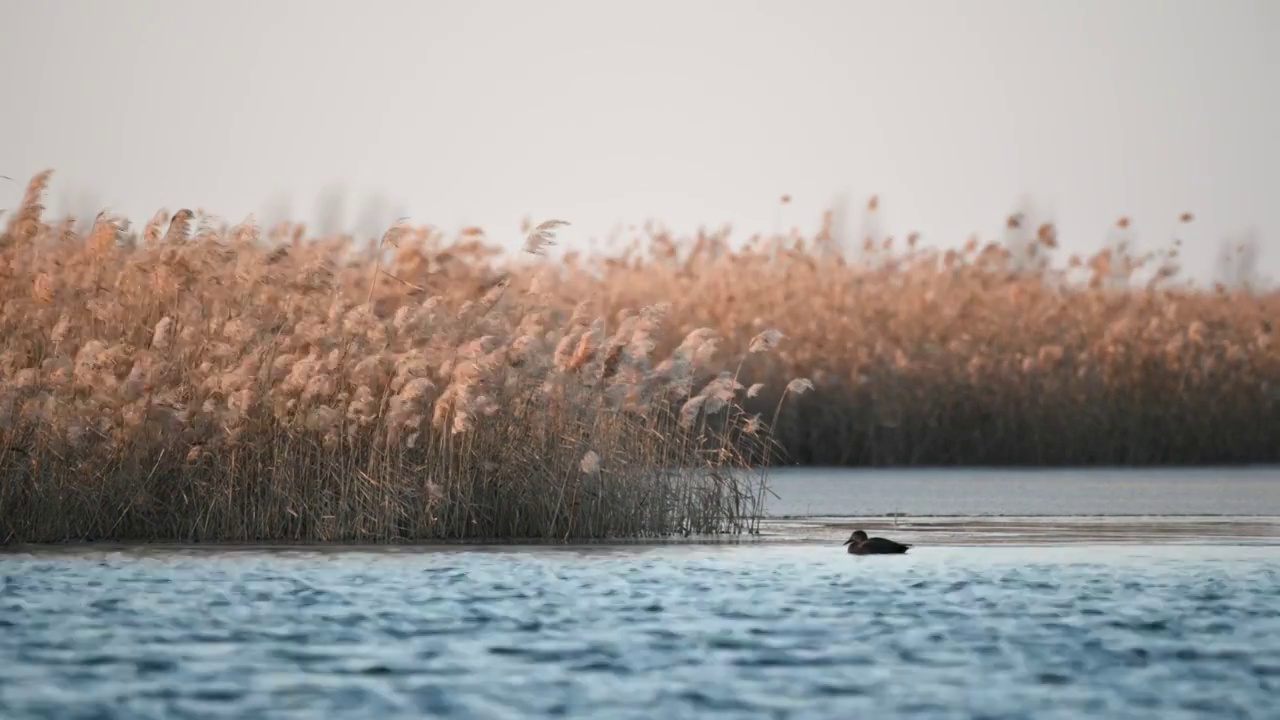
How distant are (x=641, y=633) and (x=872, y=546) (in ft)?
10.3

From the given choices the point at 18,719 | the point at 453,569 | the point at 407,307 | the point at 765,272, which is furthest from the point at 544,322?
the point at 765,272

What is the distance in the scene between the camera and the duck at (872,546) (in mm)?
11117

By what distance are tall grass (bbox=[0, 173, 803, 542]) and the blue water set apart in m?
0.89

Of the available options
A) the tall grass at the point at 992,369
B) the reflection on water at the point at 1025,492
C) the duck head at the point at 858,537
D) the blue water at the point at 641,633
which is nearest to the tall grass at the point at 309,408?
the blue water at the point at 641,633

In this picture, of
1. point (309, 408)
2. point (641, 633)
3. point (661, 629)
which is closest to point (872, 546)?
point (661, 629)

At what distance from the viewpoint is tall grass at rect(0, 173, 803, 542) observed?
11.8 m

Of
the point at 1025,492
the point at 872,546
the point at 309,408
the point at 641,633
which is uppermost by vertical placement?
the point at 309,408

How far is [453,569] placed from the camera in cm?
1045

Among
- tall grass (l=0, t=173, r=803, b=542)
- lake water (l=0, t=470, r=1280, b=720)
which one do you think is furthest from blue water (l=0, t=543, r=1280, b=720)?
tall grass (l=0, t=173, r=803, b=542)

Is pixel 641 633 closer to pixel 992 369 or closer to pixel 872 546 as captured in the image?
pixel 872 546

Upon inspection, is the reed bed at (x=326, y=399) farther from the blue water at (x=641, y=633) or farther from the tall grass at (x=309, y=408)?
the blue water at (x=641, y=633)

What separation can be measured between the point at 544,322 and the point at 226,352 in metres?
2.20

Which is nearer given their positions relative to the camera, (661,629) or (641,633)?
(641,633)

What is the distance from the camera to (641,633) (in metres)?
8.25
